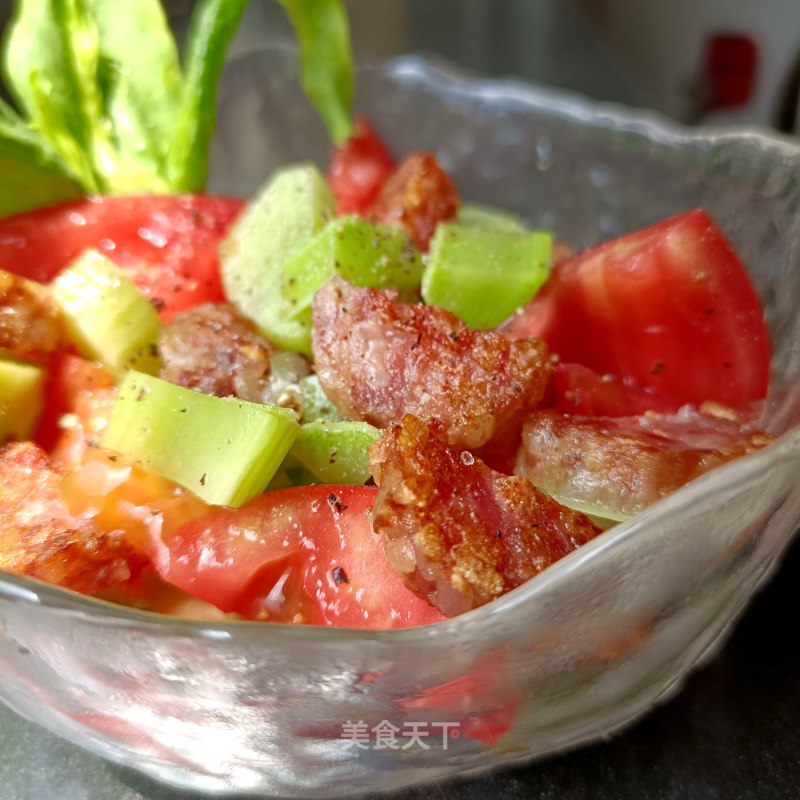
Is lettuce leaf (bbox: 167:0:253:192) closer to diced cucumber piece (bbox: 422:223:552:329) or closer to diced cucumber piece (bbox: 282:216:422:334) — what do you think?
diced cucumber piece (bbox: 282:216:422:334)

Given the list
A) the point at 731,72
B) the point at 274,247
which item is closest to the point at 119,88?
the point at 274,247

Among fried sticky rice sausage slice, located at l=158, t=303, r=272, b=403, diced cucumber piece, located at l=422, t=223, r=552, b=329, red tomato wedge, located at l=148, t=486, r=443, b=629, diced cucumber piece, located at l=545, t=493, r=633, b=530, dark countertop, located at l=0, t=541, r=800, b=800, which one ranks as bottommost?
dark countertop, located at l=0, t=541, r=800, b=800

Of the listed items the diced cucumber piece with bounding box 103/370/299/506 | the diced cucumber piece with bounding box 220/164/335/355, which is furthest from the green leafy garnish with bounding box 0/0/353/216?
the diced cucumber piece with bounding box 103/370/299/506

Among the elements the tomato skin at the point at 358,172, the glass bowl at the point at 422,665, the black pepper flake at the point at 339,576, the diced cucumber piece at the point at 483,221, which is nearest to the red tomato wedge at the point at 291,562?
the black pepper flake at the point at 339,576

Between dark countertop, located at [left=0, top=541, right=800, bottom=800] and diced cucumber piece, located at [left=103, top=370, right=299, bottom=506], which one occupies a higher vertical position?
diced cucumber piece, located at [left=103, top=370, right=299, bottom=506]

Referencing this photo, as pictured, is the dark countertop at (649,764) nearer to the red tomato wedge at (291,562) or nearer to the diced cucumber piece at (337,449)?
the red tomato wedge at (291,562)

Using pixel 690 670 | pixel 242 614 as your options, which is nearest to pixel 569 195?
pixel 690 670

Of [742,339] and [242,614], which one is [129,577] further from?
[742,339]

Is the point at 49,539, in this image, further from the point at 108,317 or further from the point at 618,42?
the point at 618,42
